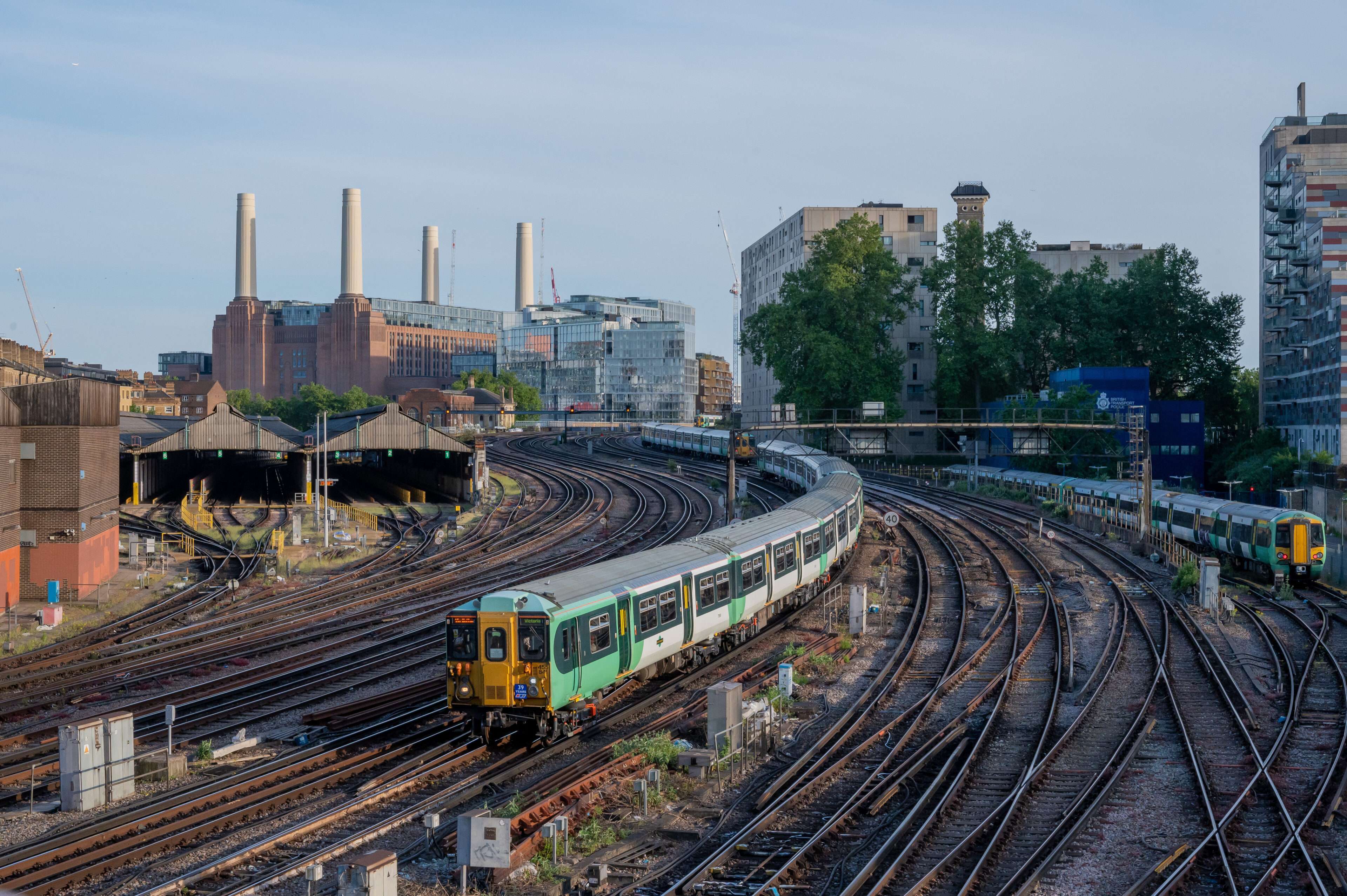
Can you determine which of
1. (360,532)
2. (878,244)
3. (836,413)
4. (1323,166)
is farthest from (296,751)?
(1323,166)

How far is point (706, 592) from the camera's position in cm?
2361

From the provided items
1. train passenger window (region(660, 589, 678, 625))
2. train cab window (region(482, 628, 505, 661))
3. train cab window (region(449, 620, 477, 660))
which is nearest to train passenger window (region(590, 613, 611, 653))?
train cab window (region(482, 628, 505, 661))

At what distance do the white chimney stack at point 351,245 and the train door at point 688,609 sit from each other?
160946 millimetres

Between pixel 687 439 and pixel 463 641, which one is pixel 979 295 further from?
pixel 463 641

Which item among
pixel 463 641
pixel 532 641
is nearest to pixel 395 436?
pixel 463 641

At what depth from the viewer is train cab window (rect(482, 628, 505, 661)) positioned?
58.3 feet

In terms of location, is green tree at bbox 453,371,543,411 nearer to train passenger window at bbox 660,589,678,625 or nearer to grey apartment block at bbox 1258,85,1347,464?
grey apartment block at bbox 1258,85,1347,464

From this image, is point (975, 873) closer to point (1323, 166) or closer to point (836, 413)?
point (836, 413)

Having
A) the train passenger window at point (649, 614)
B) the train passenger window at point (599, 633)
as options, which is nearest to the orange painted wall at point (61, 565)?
the train passenger window at point (649, 614)

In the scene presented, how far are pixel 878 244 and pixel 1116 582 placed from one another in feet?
186

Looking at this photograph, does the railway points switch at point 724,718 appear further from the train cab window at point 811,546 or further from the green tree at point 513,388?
the green tree at point 513,388

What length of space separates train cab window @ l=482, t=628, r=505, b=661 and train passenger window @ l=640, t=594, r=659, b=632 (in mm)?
3420

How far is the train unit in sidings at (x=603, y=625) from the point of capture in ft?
58.2

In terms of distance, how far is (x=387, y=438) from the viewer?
196 ft
